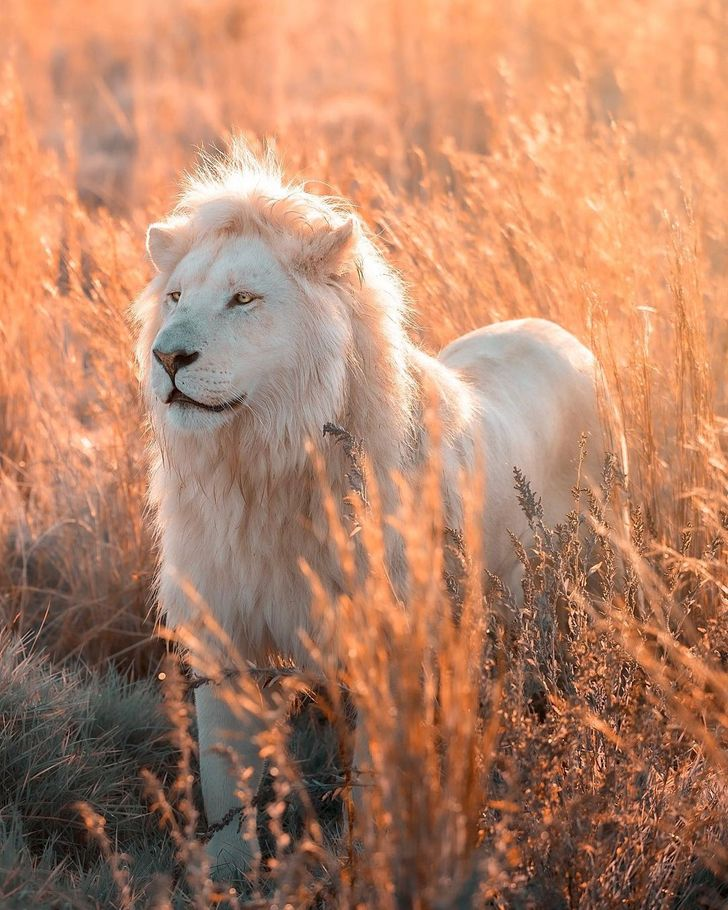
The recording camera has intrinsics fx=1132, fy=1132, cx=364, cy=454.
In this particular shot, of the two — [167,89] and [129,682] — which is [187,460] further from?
[167,89]

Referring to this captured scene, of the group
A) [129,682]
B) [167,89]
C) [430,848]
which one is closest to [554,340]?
[129,682]

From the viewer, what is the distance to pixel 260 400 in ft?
8.79

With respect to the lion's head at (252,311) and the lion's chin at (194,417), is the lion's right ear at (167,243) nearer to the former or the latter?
the lion's head at (252,311)

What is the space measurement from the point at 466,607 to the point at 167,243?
1.56 metres

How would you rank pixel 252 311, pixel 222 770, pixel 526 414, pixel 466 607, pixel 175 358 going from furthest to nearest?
pixel 526 414 → pixel 222 770 → pixel 252 311 → pixel 175 358 → pixel 466 607

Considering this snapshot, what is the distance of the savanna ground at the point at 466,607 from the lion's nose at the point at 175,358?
0.73 metres

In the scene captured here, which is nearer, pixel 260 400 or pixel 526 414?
pixel 260 400

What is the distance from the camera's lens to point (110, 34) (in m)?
16.9

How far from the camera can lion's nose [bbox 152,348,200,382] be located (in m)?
2.51

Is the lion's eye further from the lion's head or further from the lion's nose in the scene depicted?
the lion's nose

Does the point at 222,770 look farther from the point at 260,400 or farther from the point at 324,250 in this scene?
the point at 324,250

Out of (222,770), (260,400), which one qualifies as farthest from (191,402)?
(222,770)

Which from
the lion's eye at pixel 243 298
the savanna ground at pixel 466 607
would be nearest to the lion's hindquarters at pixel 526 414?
the savanna ground at pixel 466 607

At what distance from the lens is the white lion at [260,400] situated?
2.62 m
